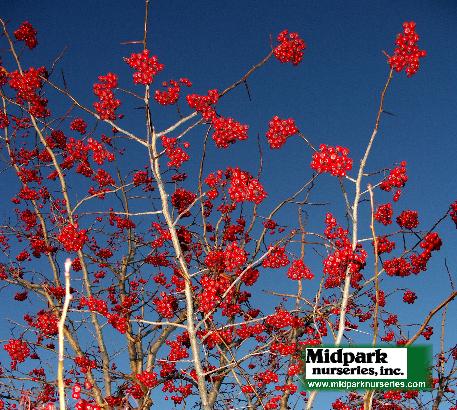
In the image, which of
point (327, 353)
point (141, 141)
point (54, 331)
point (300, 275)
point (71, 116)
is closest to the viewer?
point (327, 353)

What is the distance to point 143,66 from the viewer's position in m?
8.70

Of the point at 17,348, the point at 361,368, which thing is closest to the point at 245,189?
the point at 361,368

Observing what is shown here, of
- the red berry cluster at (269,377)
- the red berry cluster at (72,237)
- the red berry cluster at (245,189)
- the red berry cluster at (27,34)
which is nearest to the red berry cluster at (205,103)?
the red berry cluster at (245,189)

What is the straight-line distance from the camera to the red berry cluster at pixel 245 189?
368 inches

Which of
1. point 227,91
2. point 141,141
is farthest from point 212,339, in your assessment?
point 227,91

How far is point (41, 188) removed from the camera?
13.4 meters

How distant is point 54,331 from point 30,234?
2.66 metres

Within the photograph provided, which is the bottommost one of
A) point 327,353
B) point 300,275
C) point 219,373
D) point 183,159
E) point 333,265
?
point 327,353

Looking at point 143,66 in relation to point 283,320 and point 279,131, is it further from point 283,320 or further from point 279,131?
point 283,320

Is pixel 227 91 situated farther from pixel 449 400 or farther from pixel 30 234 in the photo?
pixel 30 234

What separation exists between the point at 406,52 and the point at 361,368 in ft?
16.1

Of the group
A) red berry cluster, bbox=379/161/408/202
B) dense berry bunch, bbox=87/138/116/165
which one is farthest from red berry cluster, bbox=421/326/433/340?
dense berry bunch, bbox=87/138/116/165

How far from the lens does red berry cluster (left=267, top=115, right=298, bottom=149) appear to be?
8867 mm

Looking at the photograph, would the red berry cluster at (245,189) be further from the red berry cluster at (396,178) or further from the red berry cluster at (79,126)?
the red berry cluster at (79,126)
